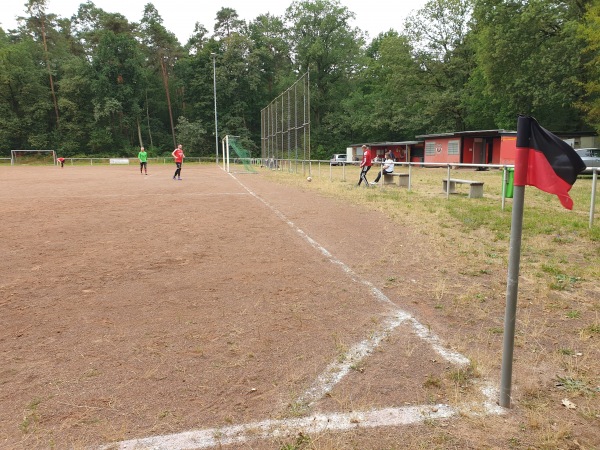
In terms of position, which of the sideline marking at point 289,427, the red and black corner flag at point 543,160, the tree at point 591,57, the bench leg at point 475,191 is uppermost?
the tree at point 591,57

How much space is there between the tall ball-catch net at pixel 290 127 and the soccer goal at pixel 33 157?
32054 millimetres

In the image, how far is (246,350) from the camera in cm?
353

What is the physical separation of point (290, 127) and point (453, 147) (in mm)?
16838

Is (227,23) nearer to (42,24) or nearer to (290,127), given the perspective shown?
(42,24)

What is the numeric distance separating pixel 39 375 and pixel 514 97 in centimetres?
4102

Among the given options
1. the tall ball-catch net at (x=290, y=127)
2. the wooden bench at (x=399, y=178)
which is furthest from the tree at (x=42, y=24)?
the wooden bench at (x=399, y=178)

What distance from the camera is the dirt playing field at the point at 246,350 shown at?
254cm

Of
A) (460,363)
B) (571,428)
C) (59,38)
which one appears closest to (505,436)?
(571,428)

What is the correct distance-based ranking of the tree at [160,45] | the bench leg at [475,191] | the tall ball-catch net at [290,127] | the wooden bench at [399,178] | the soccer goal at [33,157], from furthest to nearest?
1. the tree at [160,45]
2. the soccer goal at [33,157]
3. the tall ball-catch net at [290,127]
4. the wooden bench at [399,178]
5. the bench leg at [475,191]

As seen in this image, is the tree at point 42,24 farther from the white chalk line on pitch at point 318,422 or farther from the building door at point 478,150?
the white chalk line on pitch at point 318,422

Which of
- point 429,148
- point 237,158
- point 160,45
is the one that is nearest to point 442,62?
point 429,148

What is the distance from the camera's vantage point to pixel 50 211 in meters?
11.3

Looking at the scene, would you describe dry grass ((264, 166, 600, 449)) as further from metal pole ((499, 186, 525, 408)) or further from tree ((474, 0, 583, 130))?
tree ((474, 0, 583, 130))

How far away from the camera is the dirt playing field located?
2545mm
